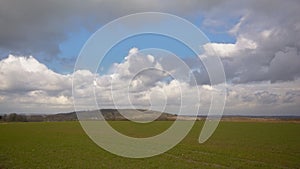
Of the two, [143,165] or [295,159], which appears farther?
[295,159]

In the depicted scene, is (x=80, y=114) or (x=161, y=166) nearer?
(x=80, y=114)

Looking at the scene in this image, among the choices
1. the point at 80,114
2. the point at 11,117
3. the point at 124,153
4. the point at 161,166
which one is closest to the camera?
the point at 80,114

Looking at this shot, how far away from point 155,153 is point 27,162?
11639 millimetres

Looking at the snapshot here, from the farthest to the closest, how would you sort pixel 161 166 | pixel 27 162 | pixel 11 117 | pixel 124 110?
1. pixel 11 117
2. pixel 27 162
3. pixel 161 166
4. pixel 124 110

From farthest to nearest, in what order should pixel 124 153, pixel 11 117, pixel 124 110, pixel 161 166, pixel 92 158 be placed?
pixel 11 117 → pixel 124 153 → pixel 92 158 → pixel 161 166 → pixel 124 110

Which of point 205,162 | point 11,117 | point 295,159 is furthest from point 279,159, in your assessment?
point 11,117

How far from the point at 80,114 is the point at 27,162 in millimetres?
7551

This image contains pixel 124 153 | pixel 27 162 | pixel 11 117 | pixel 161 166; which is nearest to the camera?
pixel 161 166

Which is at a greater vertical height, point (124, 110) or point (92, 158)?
point (124, 110)

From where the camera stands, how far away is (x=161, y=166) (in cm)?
2278

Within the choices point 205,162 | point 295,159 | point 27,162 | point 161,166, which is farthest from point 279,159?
point 27,162

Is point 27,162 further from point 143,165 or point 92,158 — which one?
point 143,165

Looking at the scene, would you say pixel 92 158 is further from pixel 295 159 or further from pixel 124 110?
pixel 295 159

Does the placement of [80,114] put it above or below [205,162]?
above
